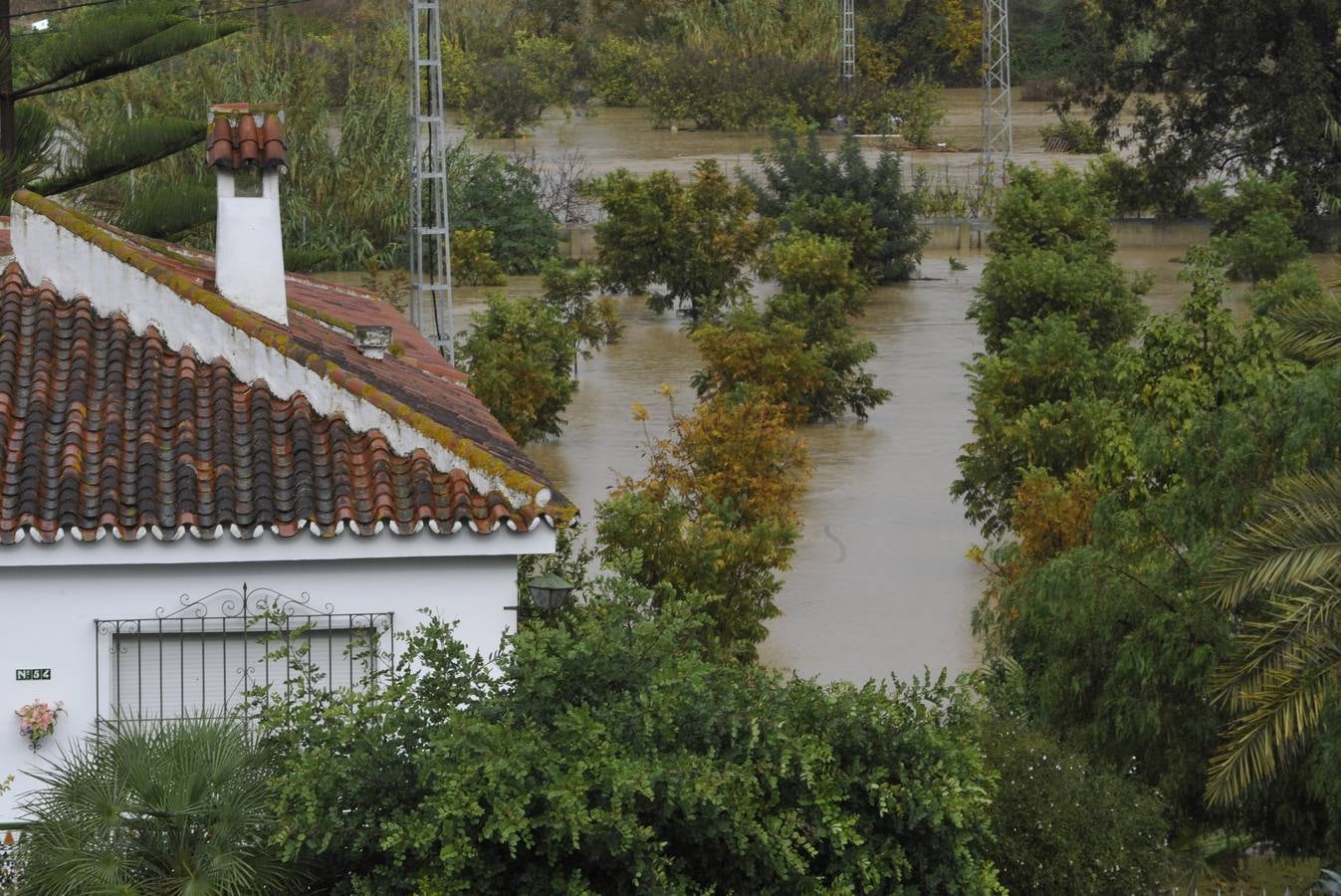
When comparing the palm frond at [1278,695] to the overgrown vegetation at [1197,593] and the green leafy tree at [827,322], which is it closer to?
the overgrown vegetation at [1197,593]

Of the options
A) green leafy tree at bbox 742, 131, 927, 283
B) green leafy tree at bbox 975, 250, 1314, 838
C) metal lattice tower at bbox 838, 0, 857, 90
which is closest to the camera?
green leafy tree at bbox 975, 250, 1314, 838

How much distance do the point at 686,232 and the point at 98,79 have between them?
43.6ft

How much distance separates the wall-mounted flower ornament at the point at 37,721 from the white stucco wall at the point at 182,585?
4cm

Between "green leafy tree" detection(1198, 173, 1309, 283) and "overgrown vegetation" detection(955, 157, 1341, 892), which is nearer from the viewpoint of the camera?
"overgrown vegetation" detection(955, 157, 1341, 892)

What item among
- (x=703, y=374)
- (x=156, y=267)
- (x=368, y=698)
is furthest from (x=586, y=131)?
(x=368, y=698)

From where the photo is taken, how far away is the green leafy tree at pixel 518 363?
66.2 feet

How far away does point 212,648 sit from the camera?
9.27 m

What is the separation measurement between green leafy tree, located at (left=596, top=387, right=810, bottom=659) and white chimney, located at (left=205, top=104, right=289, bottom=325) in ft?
8.42

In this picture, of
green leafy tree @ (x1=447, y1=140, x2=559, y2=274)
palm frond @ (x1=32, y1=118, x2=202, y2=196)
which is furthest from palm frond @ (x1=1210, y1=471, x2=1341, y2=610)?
green leafy tree @ (x1=447, y1=140, x2=559, y2=274)

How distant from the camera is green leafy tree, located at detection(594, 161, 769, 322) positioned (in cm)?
3033

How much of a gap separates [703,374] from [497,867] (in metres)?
15.0

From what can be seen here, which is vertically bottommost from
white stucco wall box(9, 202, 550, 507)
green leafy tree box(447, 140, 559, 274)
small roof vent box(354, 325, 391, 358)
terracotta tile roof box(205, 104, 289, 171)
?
green leafy tree box(447, 140, 559, 274)

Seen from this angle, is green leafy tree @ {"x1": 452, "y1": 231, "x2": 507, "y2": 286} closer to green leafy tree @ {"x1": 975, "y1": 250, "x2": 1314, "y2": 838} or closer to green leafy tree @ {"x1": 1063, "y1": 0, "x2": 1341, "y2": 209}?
green leafy tree @ {"x1": 1063, "y1": 0, "x2": 1341, "y2": 209}

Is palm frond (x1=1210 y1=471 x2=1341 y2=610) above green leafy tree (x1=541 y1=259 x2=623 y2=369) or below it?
above
